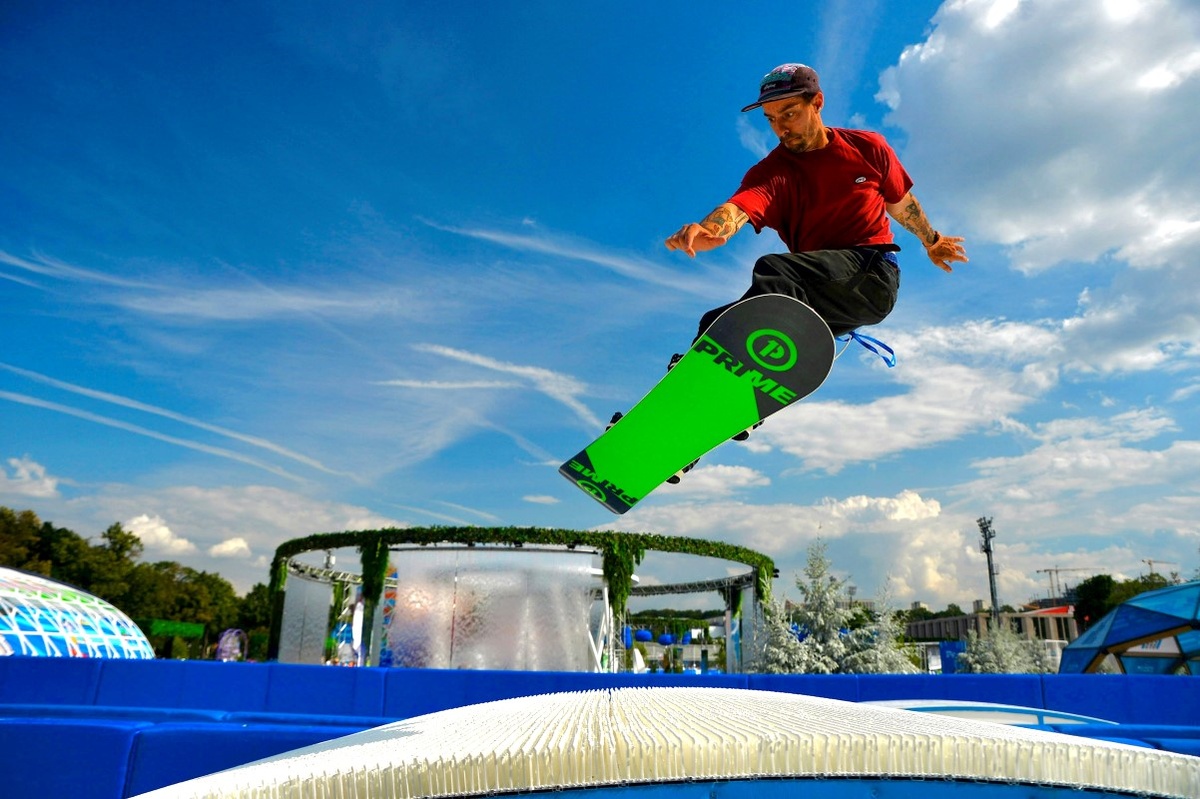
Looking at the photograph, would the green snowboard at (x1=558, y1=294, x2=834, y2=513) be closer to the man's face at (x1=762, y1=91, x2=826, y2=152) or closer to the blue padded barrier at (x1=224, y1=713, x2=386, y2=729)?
the man's face at (x1=762, y1=91, x2=826, y2=152)

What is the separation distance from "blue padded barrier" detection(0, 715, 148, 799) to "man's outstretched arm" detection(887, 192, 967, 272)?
5904mm

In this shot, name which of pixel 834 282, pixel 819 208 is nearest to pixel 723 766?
pixel 834 282

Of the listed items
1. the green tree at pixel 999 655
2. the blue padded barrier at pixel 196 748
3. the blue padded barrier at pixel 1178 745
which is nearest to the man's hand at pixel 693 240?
the blue padded barrier at pixel 196 748

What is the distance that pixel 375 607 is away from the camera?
24422 millimetres

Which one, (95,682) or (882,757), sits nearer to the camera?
(882,757)

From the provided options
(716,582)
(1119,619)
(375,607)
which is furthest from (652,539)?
(1119,619)

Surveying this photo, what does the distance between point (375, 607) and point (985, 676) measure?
18776 millimetres

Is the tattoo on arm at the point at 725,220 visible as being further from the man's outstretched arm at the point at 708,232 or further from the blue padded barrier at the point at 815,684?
the blue padded barrier at the point at 815,684

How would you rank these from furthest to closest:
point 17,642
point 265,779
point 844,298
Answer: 1. point 17,642
2. point 844,298
3. point 265,779

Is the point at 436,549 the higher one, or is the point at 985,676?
the point at 436,549

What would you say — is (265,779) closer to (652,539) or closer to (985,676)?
(985,676)

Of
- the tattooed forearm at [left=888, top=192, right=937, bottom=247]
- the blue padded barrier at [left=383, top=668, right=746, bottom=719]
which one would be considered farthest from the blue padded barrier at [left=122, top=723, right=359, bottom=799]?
the blue padded barrier at [left=383, top=668, right=746, bottom=719]

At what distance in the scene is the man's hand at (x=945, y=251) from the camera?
583cm

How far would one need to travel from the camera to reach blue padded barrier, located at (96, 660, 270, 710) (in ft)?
33.7
